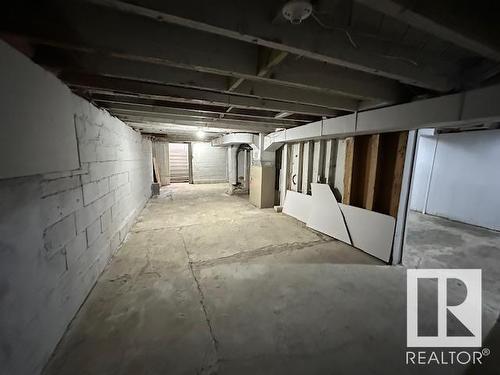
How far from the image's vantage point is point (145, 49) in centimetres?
116

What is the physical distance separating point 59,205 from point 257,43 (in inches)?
70.3

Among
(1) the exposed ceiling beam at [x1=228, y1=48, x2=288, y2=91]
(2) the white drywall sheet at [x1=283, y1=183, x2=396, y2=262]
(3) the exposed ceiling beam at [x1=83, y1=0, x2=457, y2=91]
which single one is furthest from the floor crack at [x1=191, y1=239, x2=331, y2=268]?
(3) the exposed ceiling beam at [x1=83, y1=0, x2=457, y2=91]

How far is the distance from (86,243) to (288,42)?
2359 mm

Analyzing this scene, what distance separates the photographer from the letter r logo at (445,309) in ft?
5.07

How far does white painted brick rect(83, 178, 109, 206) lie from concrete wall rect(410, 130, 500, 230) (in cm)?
631

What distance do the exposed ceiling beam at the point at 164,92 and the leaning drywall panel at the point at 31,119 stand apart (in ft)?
0.54

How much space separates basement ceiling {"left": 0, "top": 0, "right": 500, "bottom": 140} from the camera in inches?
36.7

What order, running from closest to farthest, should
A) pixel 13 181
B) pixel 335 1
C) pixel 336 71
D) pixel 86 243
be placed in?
pixel 335 1 → pixel 13 181 → pixel 336 71 → pixel 86 243

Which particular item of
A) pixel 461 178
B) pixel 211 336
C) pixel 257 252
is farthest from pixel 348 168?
pixel 461 178

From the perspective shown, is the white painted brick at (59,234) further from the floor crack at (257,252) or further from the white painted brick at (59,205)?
the floor crack at (257,252)

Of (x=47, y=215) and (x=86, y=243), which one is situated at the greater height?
(x=47, y=215)

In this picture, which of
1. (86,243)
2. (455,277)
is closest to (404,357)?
(455,277)

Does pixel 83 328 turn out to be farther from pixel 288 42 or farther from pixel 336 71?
pixel 336 71

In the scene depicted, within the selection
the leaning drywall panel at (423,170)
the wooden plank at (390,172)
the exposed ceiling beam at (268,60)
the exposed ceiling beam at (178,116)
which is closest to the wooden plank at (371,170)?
the wooden plank at (390,172)
